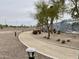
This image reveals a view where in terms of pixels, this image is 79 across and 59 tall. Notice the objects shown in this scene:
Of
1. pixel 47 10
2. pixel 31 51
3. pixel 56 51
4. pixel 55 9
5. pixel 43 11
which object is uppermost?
pixel 55 9

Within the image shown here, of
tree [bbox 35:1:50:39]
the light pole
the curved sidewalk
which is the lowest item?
the curved sidewalk

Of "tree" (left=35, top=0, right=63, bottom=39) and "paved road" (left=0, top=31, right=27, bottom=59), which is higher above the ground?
"tree" (left=35, top=0, right=63, bottom=39)

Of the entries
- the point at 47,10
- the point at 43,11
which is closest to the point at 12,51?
the point at 47,10

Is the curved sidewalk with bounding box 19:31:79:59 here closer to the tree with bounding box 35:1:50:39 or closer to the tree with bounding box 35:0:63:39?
the tree with bounding box 35:1:50:39

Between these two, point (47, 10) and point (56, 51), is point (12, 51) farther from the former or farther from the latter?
point (47, 10)

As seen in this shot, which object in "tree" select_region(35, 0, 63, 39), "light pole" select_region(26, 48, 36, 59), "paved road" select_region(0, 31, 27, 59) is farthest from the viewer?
"tree" select_region(35, 0, 63, 39)

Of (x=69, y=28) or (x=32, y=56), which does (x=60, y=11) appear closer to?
(x=69, y=28)

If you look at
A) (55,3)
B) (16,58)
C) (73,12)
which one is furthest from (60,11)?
(16,58)

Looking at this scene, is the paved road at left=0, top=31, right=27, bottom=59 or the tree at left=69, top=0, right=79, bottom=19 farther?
the tree at left=69, top=0, right=79, bottom=19

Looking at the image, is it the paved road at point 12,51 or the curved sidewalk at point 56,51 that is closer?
the curved sidewalk at point 56,51

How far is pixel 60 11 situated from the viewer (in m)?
49.8

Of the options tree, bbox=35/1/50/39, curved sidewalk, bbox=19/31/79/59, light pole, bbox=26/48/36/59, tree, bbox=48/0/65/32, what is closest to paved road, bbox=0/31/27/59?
curved sidewalk, bbox=19/31/79/59

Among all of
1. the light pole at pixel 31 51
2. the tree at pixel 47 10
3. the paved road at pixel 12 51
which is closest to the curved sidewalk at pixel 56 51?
the paved road at pixel 12 51

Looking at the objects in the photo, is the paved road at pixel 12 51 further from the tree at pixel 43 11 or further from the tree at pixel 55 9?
the tree at pixel 55 9
